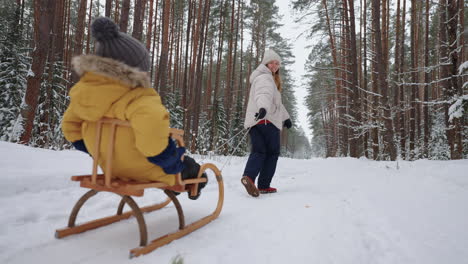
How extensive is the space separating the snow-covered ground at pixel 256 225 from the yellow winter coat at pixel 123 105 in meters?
0.70

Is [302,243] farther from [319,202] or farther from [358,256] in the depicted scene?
[319,202]

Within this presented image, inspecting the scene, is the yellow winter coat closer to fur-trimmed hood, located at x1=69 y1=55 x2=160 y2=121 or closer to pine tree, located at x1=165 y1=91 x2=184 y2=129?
fur-trimmed hood, located at x1=69 y1=55 x2=160 y2=121

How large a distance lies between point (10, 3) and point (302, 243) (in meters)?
31.4

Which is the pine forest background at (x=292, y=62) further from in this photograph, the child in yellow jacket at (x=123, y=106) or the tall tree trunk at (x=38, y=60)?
the child in yellow jacket at (x=123, y=106)

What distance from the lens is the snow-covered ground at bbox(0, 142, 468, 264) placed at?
1659 millimetres

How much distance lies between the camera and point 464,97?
Answer: 5395mm

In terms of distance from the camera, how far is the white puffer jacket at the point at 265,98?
364 cm

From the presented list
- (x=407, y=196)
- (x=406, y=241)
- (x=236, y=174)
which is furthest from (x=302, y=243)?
(x=236, y=174)

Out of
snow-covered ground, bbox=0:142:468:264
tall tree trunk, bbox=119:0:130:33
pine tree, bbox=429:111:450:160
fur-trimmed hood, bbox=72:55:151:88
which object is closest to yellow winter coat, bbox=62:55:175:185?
fur-trimmed hood, bbox=72:55:151:88

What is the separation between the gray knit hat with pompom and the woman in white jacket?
6.73 feet

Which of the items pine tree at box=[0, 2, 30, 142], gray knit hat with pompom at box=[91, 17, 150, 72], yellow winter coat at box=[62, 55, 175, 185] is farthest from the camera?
pine tree at box=[0, 2, 30, 142]

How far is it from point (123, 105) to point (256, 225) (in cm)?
157

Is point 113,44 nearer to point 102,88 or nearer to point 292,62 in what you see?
point 102,88

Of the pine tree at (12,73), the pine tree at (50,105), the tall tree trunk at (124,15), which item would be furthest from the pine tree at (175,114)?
the tall tree trunk at (124,15)
